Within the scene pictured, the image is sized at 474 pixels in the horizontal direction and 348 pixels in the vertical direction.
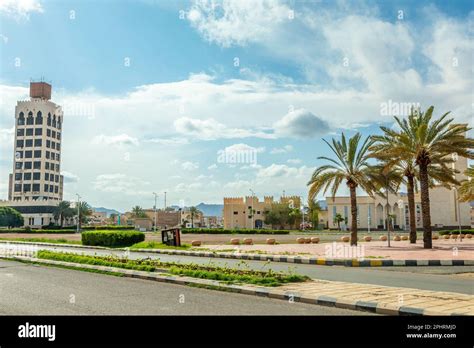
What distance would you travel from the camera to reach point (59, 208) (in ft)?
371

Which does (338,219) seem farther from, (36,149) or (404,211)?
(36,149)

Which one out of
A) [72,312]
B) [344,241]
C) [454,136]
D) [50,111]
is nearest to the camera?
[72,312]

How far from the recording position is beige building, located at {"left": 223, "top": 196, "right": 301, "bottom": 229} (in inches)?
4500

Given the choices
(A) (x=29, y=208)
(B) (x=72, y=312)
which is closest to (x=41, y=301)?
(B) (x=72, y=312)

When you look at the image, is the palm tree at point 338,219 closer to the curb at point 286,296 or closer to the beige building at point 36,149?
the beige building at point 36,149

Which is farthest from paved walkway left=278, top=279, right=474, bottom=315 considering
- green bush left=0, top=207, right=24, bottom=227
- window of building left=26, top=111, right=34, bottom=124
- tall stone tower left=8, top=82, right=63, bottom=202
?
window of building left=26, top=111, right=34, bottom=124

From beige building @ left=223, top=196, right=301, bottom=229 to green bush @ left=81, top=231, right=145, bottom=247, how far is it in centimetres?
8184

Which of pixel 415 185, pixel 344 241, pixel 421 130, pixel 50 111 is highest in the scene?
pixel 50 111

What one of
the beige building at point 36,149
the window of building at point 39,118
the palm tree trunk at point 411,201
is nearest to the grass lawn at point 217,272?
the palm tree trunk at point 411,201

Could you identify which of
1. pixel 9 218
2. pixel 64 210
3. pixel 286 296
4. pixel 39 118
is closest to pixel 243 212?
pixel 64 210

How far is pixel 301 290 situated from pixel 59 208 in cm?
11262

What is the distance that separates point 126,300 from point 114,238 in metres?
22.3

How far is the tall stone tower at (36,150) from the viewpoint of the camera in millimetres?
129125
